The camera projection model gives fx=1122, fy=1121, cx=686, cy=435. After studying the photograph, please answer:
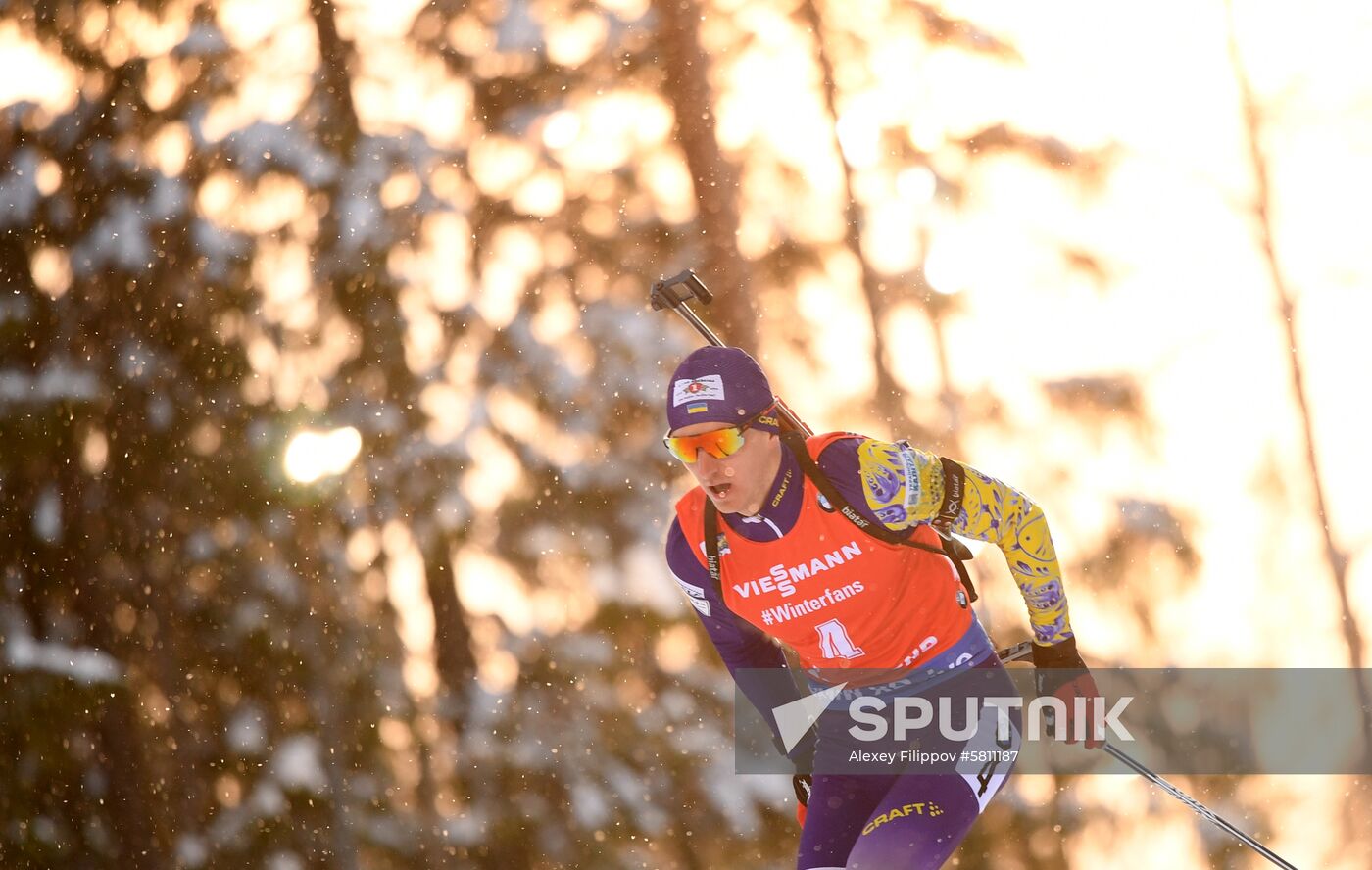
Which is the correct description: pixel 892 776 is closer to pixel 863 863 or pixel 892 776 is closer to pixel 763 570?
pixel 863 863

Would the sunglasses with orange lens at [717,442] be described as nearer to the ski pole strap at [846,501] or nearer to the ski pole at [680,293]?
the ski pole strap at [846,501]

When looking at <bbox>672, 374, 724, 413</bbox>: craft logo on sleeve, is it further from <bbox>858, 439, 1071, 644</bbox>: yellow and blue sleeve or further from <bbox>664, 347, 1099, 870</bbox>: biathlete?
<bbox>858, 439, 1071, 644</bbox>: yellow and blue sleeve

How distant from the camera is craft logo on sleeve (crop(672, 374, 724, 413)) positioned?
2592 mm

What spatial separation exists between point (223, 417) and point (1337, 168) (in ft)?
25.3

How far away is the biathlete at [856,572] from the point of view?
8.58ft

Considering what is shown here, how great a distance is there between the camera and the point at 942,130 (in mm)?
6711

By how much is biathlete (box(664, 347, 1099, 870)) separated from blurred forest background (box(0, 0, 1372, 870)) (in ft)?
12.9

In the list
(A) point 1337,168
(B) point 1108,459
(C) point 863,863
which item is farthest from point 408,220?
(C) point 863,863

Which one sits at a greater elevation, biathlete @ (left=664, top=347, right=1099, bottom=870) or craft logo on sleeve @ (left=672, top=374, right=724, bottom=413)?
craft logo on sleeve @ (left=672, top=374, right=724, bottom=413)

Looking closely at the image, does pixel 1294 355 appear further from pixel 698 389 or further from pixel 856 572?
pixel 698 389

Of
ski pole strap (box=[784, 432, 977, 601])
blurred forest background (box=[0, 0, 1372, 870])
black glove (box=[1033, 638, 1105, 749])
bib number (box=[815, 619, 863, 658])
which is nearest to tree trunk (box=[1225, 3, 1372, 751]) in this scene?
blurred forest background (box=[0, 0, 1372, 870])

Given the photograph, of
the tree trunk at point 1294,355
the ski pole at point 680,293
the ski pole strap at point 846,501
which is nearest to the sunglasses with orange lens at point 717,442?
the ski pole strap at point 846,501

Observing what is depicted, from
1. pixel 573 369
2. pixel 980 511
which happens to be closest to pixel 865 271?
pixel 573 369

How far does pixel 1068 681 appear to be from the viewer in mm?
2826
